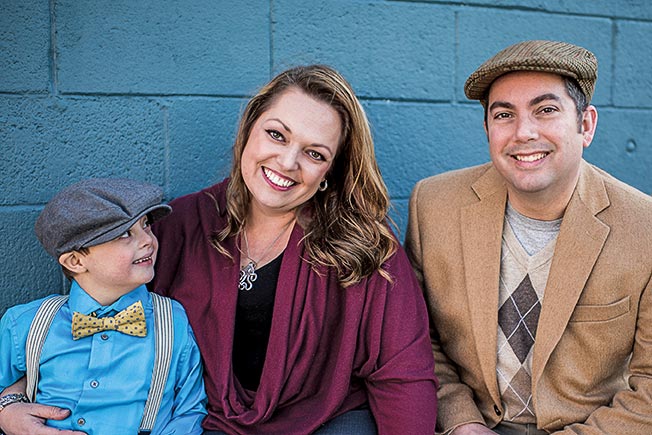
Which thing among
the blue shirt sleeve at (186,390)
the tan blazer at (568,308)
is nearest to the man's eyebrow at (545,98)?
the tan blazer at (568,308)

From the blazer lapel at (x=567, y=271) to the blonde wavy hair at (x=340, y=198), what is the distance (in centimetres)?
57

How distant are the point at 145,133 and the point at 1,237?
690 mm

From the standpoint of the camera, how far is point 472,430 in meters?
2.63

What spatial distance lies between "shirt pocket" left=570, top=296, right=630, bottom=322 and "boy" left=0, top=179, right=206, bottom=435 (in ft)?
4.63

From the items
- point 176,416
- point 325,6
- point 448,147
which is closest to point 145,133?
point 325,6

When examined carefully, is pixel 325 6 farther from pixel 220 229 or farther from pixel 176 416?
pixel 176 416

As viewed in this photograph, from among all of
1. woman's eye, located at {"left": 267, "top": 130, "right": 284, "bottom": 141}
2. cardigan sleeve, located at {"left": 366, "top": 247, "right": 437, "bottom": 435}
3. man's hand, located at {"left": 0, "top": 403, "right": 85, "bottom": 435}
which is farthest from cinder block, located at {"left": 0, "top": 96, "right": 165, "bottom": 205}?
cardigan sleeve, located at {"left": 366, "top": 247, "right": 437, "bottom": 435}

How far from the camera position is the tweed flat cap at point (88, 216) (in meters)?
2.31

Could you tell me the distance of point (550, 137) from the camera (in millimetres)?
2523

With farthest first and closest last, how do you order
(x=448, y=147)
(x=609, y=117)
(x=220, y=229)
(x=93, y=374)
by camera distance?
(x=609, y=117) < (x=448, y=147) < (x=220, y=229) < (x=93, y=374)

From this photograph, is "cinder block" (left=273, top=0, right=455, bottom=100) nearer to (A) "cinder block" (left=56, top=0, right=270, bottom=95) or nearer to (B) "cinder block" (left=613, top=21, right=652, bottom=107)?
(A) "cinder block" (left=56, top=0, right=270, bottom=95)

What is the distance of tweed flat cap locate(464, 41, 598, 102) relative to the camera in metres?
2.48

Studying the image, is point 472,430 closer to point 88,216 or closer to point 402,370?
point 402,370

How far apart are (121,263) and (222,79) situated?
1.08 meters
